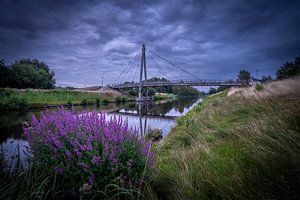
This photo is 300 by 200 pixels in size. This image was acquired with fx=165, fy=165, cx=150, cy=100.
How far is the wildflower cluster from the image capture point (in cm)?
186

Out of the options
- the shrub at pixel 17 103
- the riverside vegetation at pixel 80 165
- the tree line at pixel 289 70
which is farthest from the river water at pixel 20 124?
the tree line at pixel 289 70

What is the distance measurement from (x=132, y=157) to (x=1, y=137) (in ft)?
29.2

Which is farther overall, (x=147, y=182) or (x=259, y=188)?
(x=147, y=182)

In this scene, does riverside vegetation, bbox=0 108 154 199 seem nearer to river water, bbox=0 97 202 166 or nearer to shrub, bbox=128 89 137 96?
river water, bbox=0 97 202 166

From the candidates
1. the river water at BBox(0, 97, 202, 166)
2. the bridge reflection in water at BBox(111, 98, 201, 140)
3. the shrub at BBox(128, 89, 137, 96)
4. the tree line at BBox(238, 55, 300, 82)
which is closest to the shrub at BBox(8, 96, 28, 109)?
the river water at BBox(0, 97, 202, 166)

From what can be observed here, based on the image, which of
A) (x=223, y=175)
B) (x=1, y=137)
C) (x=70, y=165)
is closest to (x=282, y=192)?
(x=223, y=175)

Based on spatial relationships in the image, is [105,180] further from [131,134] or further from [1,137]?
[1,137]

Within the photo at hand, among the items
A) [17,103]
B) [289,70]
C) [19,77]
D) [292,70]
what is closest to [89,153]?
[17,103]

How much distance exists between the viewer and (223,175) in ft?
6.35

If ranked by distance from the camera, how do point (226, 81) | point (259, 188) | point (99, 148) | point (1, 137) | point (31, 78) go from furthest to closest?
1. point (226, 81)
2. point (31, 78)
3. point (1, 137)
4. point (99, 148)
5. point (259, 188)

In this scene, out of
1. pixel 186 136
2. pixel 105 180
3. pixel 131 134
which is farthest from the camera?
pixel 186 136

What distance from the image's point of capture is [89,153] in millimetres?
1837

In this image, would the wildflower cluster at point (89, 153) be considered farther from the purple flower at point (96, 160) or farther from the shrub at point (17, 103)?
the shrub at point (17, 103)

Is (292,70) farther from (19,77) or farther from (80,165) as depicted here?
(19,77)
